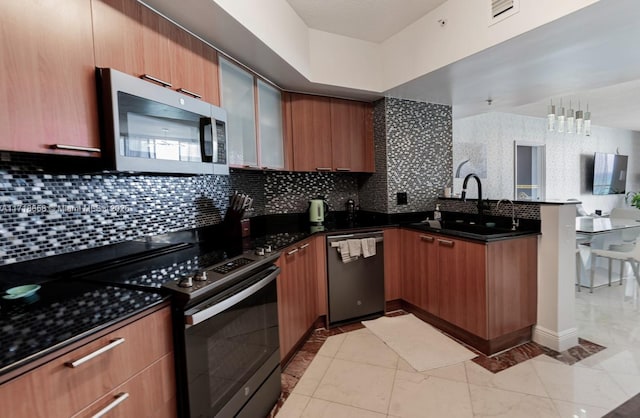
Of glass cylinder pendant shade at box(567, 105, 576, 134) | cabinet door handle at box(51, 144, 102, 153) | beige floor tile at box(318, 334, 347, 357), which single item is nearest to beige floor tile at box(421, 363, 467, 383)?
beige floor tile at box(318, 334, 347, 357)

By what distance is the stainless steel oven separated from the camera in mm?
1182

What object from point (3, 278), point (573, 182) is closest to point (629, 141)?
point (573, 182)

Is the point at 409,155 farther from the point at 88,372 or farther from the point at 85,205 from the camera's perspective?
the point at 88,372

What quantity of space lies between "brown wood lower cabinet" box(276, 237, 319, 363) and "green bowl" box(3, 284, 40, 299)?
1.19m

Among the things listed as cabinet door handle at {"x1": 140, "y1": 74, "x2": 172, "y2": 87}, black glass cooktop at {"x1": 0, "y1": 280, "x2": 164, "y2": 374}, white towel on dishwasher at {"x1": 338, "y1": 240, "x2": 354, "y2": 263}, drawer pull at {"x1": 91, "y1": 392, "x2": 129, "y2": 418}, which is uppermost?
cabinet door handle at {"x1": 140, "y1": 74, "x2": 172, "y2": 87}

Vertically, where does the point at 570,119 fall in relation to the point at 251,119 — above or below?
above

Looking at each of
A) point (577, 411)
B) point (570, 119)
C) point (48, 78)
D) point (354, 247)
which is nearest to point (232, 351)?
point (48, 78)

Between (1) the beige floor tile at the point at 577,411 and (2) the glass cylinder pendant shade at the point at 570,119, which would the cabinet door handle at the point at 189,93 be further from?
(2) the glass cylinder pendant shade at the point at 570,119

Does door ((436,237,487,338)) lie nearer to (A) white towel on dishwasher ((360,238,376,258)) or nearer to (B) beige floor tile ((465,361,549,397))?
(B) beige floor tile ((465,361,549,397))

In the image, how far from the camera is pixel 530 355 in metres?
2.24

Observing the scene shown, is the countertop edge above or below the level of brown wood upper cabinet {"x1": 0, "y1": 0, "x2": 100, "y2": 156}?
below

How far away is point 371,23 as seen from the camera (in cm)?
250

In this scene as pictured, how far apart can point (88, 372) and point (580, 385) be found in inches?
101

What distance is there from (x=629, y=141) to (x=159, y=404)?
10110mm
